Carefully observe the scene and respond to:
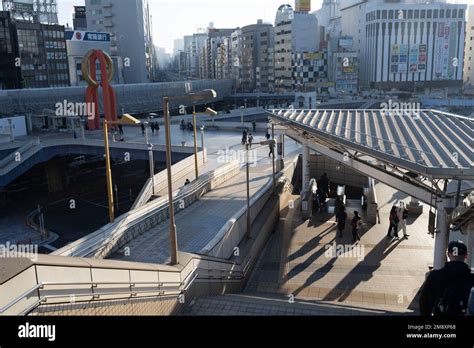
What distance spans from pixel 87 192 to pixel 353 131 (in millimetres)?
24277

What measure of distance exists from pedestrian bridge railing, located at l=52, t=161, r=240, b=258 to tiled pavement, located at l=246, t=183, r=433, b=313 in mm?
3216

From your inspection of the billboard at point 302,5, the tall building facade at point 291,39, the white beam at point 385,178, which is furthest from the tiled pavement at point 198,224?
the billboard at point 302,5

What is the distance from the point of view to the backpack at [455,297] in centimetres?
420

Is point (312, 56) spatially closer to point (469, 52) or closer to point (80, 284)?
point (469, 52)

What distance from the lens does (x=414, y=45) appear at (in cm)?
9469

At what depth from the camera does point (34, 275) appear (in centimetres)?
496

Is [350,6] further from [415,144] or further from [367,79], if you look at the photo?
[415,144]

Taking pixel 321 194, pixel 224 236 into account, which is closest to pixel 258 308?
pixel 224 236

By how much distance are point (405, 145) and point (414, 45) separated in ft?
302

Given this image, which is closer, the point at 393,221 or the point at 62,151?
the point at 393,221

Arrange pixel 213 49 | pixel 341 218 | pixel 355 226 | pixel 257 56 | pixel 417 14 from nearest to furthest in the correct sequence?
1. pixel 355 226
2. pixel 341 218
3. pixel 417 14
4. pixel 257 56
5. pixel 213 49

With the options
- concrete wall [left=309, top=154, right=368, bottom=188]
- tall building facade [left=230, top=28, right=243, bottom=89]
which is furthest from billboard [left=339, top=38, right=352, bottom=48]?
concrete wall [left=309, top=154, right=368, bottom=188]
